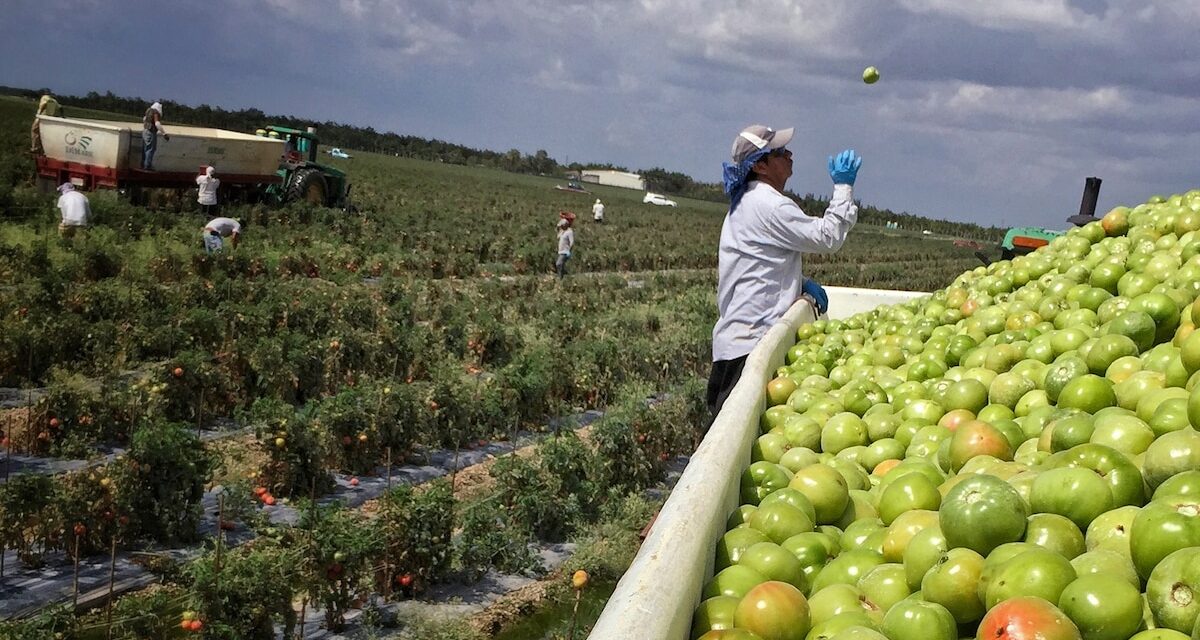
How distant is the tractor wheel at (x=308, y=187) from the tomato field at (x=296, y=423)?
308 inches

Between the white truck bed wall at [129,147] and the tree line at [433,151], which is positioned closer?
the white truck bed wall at [129,147]

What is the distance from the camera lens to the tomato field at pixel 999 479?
2043mm

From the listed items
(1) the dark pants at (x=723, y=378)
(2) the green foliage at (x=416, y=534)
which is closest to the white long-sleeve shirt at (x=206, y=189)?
(2) the green foliage at (x=416, y=534)

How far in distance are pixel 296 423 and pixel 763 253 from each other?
389 cm

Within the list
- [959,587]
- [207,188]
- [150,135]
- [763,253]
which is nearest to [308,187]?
[207,188]

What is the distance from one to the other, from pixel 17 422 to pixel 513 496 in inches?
168

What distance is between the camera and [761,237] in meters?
5.41

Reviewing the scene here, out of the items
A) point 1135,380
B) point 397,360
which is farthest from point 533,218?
point 1135,380

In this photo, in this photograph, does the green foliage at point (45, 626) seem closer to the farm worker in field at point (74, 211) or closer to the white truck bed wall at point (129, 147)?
the farm worker in field at point (74, 211)

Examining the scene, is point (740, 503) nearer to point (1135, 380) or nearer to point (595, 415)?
point (1135, 380)

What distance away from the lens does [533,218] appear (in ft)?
123

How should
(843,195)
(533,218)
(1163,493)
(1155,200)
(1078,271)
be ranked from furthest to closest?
(533,218) < (1155,200) < (843,195) < (1078,271) < (1163,493)

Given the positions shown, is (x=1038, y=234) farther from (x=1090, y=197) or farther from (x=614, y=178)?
(x=614, y=178)

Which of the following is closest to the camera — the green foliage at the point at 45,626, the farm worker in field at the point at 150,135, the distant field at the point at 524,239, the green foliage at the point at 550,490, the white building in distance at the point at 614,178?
the green foliage at the point at 45,626
